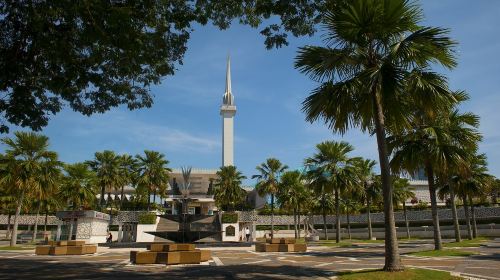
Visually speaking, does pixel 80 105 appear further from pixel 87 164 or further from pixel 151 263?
pixel 87 164

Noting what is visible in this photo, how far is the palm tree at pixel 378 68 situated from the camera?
A: 13.0m

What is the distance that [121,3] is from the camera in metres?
10.6

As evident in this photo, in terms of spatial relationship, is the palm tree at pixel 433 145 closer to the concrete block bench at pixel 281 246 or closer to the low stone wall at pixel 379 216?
the concrete block bench at pixel 281 246

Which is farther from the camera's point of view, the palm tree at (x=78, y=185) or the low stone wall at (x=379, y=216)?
the palm tree at (x=78, y=185)

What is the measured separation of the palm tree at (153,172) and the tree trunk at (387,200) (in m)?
41.7

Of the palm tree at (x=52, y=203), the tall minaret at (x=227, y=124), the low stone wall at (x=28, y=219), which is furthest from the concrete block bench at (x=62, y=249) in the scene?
the tall minaret at (x=227, y=124)

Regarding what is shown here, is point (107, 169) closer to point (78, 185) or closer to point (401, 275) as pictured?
point (78, 185)

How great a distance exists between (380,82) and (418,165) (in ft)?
34.5

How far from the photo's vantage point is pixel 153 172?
5259 centimetres

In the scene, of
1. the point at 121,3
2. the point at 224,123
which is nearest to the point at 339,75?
the point at 121,3

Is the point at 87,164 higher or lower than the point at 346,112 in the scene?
higher

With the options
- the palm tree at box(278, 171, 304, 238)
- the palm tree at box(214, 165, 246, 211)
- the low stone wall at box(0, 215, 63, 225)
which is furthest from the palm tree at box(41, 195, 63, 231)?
the palm tree at box(278, 171, 304, 238)

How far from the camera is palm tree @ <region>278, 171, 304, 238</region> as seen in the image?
2029 inches

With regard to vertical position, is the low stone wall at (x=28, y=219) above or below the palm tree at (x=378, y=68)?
below
